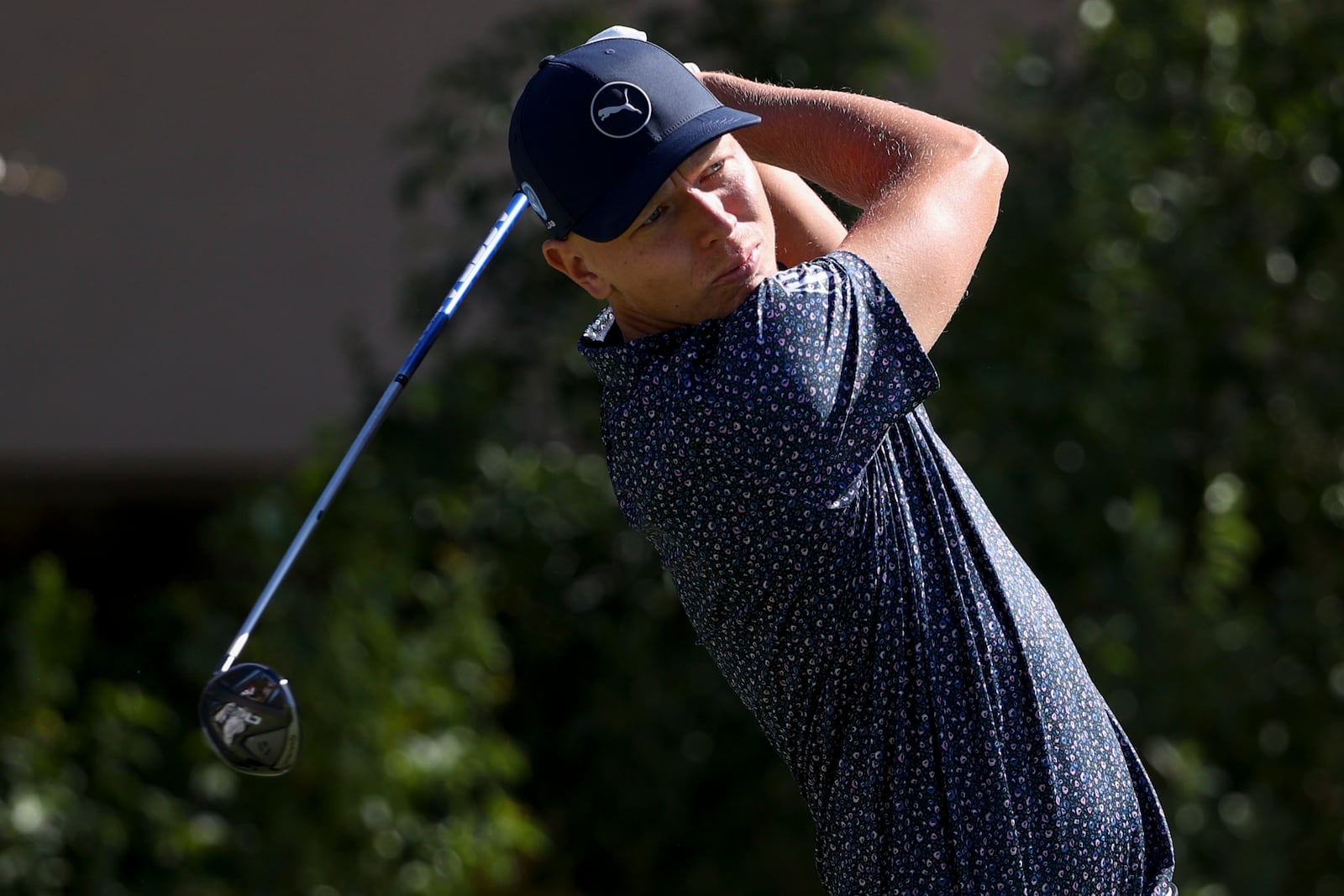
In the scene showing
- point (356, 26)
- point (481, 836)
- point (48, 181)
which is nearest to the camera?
point (481, 836)

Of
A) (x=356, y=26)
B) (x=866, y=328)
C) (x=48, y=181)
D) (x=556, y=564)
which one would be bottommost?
(x=556, y=564)

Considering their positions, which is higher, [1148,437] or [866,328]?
[866,328]

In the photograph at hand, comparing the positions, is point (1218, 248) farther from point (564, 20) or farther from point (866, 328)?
point (866, 328)

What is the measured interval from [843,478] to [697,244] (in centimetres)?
35

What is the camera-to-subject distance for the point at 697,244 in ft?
7.46

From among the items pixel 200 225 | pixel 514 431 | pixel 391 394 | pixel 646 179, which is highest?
pixel 646 179

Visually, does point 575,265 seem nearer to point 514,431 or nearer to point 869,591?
point 869,591

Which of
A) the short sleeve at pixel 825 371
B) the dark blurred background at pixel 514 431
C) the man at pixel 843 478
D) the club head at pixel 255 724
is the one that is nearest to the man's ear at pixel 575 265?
the man at pixel 843 478

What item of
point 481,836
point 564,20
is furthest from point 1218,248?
point 481,836

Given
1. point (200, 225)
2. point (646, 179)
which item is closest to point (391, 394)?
point (646, 179)

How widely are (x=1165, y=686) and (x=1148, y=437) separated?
0.73 m

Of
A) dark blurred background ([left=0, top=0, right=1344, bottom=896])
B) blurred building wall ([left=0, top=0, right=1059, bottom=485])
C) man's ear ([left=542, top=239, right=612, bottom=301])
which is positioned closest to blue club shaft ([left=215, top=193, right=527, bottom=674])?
man's ear ([left=542, top=239, right=612, bottom=301])

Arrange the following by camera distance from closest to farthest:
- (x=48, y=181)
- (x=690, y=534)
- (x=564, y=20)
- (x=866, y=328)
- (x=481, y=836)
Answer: (x=866, y=328)
(x=690, y=534)
(x=481, y=836)
(x=564, y=20)
(x=48, y=181)

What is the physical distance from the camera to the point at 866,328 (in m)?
2.18
